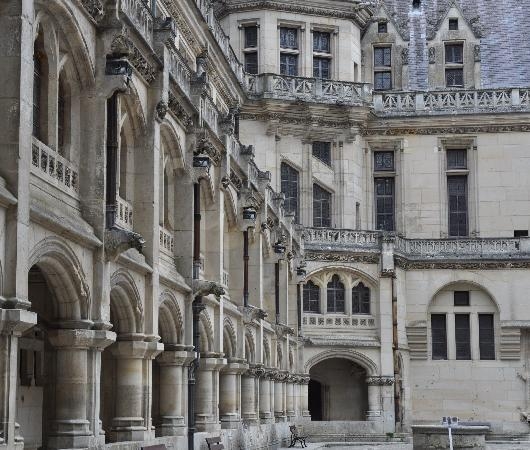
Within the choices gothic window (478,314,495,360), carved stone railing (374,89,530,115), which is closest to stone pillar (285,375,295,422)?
gothic window (478,314,495,360)

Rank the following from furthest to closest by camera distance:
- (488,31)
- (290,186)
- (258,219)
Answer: (488,31) < (290,186) < (258,219)

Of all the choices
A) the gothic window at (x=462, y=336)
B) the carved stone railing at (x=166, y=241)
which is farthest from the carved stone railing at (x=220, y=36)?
the carved stone railing at (x=166, y=241)

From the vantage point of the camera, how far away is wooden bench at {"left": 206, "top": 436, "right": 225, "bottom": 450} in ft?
85.9

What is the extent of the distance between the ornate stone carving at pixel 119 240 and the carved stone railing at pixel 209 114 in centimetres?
851

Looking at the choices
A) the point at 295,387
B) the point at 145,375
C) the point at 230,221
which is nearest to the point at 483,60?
the point at 295,387

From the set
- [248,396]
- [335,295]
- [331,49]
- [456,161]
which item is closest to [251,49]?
[331,49]

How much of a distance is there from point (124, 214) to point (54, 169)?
12.7ft

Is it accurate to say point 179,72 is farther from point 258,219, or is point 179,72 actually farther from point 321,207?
point 321,207

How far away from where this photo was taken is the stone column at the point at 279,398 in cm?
4106

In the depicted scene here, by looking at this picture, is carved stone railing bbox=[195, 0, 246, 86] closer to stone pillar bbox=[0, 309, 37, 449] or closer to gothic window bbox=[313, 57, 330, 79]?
gothic window bbox=[313, 57, 330, 79]

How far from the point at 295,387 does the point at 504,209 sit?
1568 centimetres

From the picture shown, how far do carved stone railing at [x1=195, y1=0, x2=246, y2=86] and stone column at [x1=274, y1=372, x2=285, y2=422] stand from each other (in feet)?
44.1

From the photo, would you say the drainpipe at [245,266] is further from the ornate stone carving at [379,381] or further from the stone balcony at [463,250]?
the stone balcony at [463,250]

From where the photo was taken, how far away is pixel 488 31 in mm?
60562
